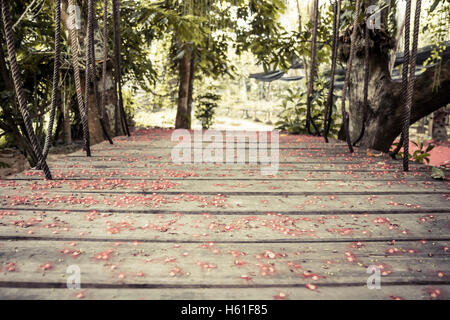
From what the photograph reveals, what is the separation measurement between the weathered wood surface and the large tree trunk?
1897 millimetres

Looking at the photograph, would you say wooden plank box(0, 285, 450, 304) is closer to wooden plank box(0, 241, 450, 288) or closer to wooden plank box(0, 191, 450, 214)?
wooden plank box(0, 241, 450, 288)

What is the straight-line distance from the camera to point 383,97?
12.8 feet

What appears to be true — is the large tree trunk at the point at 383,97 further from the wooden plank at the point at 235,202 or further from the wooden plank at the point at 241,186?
the wooden plank at the point at 235,202

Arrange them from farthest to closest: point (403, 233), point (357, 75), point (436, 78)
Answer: point (357, 75)
point (436, 78)
point (403, 233)

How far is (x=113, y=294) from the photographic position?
3.07 ft

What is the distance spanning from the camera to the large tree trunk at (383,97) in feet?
12.1

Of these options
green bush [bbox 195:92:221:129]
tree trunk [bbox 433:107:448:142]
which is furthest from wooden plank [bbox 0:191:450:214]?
tree trunk [bbox 433:107:448:142]

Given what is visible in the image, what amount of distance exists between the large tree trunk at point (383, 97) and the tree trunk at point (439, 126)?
20.2 ft

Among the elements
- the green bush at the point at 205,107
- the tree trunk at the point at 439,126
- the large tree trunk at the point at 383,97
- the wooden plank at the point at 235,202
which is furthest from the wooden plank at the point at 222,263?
the tree trunk at the point at 439,126
